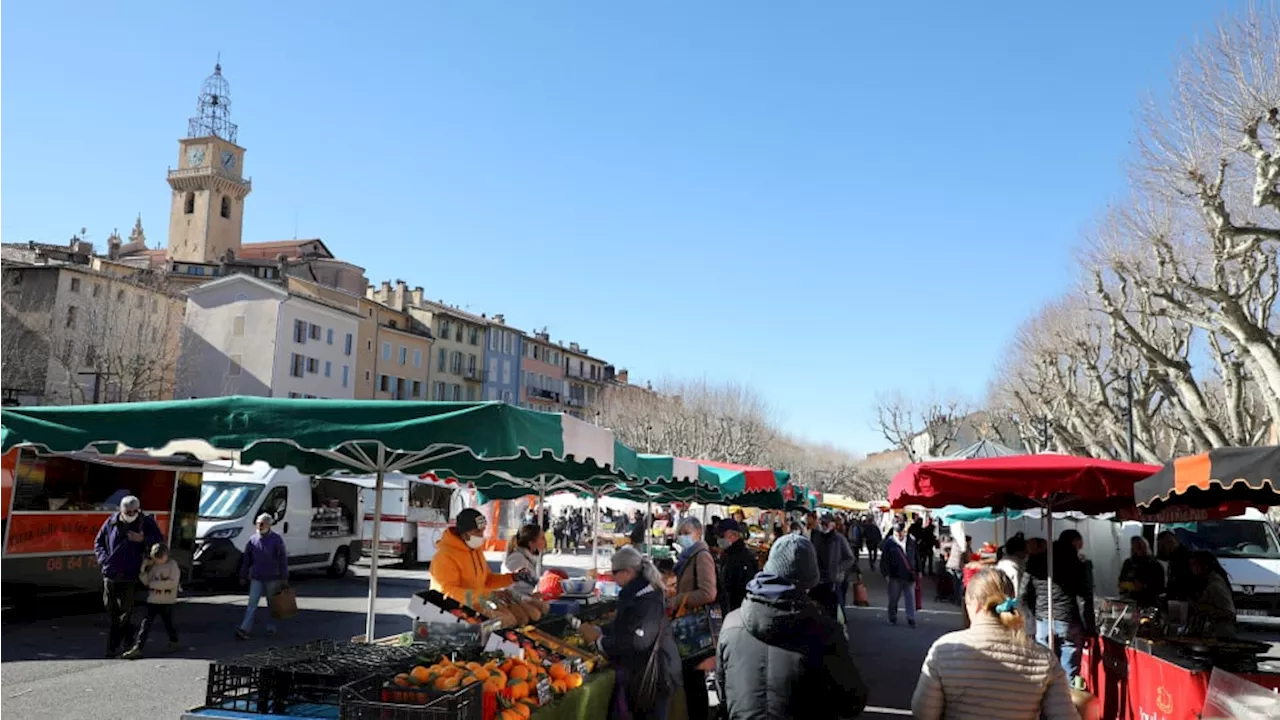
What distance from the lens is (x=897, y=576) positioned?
55.1 feet

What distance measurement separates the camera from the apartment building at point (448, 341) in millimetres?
76000

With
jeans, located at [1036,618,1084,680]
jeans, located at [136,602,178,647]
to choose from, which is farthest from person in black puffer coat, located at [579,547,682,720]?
jeans, located at [136,602,178,647]

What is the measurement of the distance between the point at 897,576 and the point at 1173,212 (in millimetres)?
12812

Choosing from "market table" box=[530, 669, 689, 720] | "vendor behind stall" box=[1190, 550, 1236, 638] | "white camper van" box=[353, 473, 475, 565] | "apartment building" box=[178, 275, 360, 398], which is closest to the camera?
"market table" box=[530, 669, 689, 720]

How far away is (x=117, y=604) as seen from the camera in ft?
34.9

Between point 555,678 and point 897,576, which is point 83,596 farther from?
point 897,576

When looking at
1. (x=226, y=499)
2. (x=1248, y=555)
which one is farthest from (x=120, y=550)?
(x=1248, y=555)

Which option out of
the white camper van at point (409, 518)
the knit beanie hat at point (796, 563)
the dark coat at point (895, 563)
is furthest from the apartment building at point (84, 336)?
the knit beanie hat at point (796, 563)

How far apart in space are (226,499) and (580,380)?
8002 centimetres

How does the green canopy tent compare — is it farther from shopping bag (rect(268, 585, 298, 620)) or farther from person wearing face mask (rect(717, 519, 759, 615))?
shopping bag (rect(268, 585, 298, 620))

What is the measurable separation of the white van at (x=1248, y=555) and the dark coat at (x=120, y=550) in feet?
53.7

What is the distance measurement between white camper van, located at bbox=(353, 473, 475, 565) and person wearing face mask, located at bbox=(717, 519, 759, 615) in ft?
53.8

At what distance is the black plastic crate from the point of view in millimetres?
4309

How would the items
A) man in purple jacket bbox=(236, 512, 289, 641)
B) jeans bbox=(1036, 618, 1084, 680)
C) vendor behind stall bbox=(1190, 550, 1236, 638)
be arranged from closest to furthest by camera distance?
vendor behind stall bbox=(1190, 550, 1236, 638)
jeans bbox=(1036, 618, 1084, 680)
man in purple jacket bbox=(236, 512, 289, 641)
